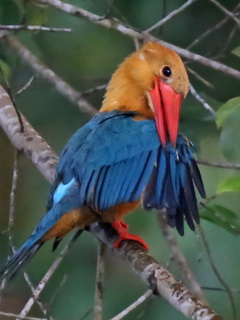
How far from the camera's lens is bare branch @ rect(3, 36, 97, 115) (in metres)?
3.33

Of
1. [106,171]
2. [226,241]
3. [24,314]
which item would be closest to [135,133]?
[106,171]

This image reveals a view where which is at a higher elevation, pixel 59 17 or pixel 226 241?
pixel 59 17

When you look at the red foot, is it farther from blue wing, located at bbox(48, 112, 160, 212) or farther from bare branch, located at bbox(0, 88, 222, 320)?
blue wing, located at bbox(48, 112, 160, 212)

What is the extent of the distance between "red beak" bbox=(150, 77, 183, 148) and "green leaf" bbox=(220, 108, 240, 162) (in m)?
0.38

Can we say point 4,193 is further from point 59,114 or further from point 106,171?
point 106,171

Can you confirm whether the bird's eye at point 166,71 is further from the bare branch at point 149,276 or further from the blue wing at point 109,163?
the bare branch at point 149,276

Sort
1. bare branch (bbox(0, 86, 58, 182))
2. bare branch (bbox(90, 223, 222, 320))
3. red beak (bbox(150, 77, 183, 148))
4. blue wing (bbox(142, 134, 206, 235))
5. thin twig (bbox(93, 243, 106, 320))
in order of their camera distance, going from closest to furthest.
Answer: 1. bare branch (bbox(90, 223, 222, 320))
2. thin twig (bbox(93, 243, 106, 320))
3. blue wing (bbox(142, 134, 206, 235))
4. red beak (bbox(150, 77, 183, 148))
5. bare branch (bbox(0, 86, 58, 182))

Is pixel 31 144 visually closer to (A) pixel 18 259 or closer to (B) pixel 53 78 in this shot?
(B) pixel 53 78

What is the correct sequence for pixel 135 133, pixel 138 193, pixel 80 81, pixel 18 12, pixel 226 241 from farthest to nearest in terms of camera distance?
pixel 80 81, pixel 226 241, pixel 18 12, pixel 135 133, pixel 138 193

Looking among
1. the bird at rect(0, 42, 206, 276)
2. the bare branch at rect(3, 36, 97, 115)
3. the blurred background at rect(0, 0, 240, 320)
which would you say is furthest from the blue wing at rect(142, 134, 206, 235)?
the blurred background at rect(0, 0, 240, 320)

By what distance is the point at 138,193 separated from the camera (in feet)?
8.85

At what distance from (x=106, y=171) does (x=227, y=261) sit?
160cm

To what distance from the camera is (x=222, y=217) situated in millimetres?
2881

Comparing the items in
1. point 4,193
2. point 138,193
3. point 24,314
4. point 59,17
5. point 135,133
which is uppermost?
point 59,17
